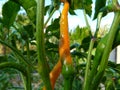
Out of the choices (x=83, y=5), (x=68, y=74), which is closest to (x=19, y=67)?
(x=68, y=74)

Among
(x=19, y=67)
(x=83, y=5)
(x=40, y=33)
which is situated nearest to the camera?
(x=40, y=33)

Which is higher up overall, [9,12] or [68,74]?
[9,12]

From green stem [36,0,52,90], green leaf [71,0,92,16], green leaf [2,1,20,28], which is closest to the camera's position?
green stem [36,0,52,90]

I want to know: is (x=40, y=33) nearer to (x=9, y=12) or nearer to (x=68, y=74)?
(x=68, y=74)

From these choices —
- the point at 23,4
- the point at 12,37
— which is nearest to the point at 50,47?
the point at 12,37

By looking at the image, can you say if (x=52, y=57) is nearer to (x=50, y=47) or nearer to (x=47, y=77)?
(x=50, y=47)

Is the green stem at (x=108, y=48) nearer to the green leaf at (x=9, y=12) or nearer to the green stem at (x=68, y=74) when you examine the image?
the green stem at (x=68, y=74)

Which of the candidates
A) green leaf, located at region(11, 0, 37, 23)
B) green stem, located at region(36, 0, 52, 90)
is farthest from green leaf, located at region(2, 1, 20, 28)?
green stem, located at region(36, 0, 52, 90)

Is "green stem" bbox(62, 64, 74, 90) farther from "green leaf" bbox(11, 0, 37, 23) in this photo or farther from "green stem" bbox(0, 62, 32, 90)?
"green leaf" bbox(11, 0, 37, 23)

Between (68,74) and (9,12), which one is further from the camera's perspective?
(9,12)
